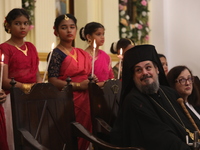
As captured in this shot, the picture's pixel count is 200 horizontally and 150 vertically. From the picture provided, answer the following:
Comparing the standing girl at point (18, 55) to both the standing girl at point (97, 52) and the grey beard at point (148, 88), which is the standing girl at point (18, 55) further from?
the grey beard at point (148, 88)

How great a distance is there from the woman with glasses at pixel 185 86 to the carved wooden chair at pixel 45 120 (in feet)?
4.63

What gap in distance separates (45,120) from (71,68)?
1311 mm

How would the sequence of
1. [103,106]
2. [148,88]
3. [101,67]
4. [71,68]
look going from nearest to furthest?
[148,88]
[103,106]
[71,68]
[101,67]

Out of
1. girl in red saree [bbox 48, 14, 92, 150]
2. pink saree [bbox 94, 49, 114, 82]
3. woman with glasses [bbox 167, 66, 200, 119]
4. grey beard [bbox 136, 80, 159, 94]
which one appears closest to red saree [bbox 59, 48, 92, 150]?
girl in red saree [bbox 48, 14, 92, 150]

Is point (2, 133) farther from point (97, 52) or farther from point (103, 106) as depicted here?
point (97, 52)

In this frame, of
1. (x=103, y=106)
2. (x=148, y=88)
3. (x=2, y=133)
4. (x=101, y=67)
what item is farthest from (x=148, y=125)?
(x=101, y=67)

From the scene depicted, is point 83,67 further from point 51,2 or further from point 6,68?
point 51,2

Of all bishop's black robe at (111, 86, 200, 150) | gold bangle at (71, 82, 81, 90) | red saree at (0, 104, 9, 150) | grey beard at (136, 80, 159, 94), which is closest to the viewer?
bishop's black robe at (111, 86, 200, 150)

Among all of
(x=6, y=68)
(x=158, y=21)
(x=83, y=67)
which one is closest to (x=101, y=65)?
(x=83, y=67)

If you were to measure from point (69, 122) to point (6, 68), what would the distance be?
3.24 feet

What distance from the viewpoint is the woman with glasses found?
4.72 meters

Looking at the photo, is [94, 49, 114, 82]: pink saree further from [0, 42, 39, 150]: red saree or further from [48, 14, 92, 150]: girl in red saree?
[0, 42, 39, 150]: red saree

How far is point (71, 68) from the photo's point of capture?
4793mm

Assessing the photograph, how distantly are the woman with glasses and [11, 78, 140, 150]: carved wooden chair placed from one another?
1.41 metres
